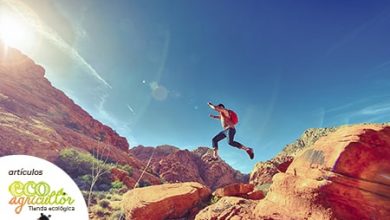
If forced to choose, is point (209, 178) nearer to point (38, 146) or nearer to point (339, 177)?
point (38, 146)

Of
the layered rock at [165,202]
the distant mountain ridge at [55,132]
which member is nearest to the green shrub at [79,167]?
the distant mountain ridge at [55,132]

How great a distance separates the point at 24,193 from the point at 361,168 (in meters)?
9.86

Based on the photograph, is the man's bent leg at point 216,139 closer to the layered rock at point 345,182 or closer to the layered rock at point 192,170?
Answer: the layered rock at point 345,182

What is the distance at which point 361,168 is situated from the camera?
9.30 m

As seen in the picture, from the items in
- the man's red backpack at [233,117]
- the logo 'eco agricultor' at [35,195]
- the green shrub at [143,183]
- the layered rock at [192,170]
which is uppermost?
the layered rock at [192,170]

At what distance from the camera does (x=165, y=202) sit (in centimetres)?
1509

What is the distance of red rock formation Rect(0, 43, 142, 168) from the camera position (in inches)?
1315

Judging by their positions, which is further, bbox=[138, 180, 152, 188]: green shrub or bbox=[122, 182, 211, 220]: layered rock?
bbox=[138, 180, 152, 188]: green shrub

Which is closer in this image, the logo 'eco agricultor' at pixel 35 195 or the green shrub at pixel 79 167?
the logo 'eco agricultor' at pixel 35 195

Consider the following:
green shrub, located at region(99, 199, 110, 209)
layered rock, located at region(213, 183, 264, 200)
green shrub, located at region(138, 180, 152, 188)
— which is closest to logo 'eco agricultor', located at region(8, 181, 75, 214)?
layered rock, located at region(213, 183, 264, 200)

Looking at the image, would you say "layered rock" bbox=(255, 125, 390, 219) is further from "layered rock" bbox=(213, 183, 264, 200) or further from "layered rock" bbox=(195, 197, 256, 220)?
"layered rock" bbox=(213, 183, 264, 200)

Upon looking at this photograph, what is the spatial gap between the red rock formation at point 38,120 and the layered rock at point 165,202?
7.19m

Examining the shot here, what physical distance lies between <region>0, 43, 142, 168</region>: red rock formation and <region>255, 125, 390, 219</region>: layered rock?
15.9 meters

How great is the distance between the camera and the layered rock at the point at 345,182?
29.1 ft
